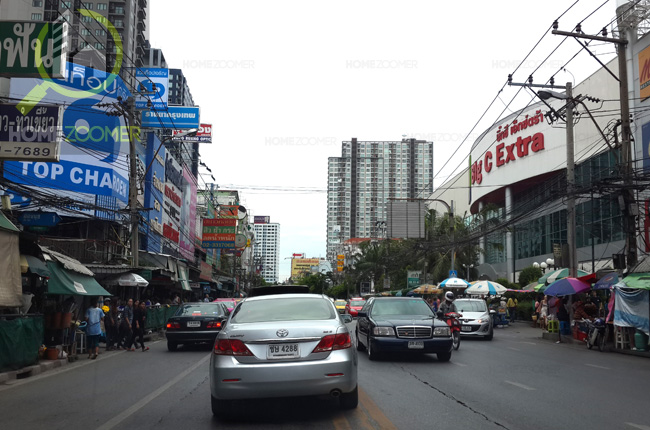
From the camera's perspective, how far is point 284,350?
711 centimetres

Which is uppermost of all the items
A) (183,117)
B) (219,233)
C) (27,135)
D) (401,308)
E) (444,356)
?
(183,117)

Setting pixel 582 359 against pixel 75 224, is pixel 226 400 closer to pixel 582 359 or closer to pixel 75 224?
pixel 582 359

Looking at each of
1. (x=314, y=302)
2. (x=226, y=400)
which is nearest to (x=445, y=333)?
(x=314, y=302)

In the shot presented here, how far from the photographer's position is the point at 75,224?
31297 millimetres

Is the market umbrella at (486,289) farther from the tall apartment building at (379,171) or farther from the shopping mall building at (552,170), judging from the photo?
the tall apartment building at (379,171)

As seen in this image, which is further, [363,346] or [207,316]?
[207,316]

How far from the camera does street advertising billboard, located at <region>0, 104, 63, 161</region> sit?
1349cm

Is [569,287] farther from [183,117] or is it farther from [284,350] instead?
[183,117]

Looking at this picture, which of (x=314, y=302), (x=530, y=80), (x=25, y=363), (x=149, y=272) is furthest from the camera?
(x=149, y=272)

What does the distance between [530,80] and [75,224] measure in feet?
76.1

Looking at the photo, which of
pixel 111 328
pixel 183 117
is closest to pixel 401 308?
pixel 111 328

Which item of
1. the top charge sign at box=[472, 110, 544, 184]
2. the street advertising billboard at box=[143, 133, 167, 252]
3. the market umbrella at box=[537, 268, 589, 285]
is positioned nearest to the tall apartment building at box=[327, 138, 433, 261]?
the top charge sign at box=[472, 110, 544, 184]

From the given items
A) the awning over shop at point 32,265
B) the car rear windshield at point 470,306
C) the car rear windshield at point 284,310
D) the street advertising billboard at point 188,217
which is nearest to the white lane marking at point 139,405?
the car rear windshield at point 284,310

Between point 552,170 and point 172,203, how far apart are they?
1181 inches
